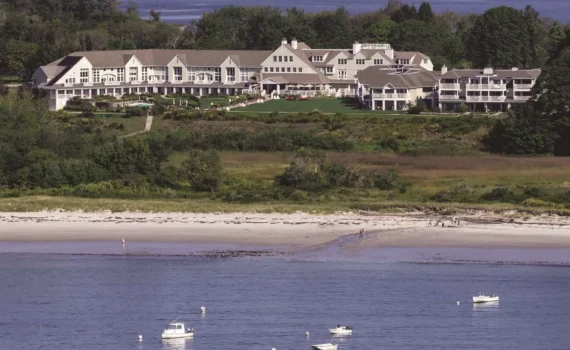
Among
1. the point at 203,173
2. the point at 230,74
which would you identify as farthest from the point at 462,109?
the point at 203,173

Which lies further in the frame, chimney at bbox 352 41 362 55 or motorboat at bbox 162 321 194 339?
chimney at bbox 352 41 362 55

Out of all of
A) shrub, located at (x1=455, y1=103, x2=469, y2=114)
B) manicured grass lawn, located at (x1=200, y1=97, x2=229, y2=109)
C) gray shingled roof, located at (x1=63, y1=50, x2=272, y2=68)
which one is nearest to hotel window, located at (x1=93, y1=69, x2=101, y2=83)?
gray shingled roof, located at (x1=63, y1=50, x2=272, y2=68)

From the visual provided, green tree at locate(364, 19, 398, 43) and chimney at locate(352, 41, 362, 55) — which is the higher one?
green tree at locate(364, 19, 398, 43)

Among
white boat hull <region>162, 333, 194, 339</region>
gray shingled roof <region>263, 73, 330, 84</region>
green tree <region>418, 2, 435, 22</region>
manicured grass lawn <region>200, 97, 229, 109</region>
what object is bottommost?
white boat hull <region>162, 333, 194, 339</region>

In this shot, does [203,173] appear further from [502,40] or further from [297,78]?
[502,40]

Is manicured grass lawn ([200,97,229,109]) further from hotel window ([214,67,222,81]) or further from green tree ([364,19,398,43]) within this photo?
green tree ([364,19,398,43])

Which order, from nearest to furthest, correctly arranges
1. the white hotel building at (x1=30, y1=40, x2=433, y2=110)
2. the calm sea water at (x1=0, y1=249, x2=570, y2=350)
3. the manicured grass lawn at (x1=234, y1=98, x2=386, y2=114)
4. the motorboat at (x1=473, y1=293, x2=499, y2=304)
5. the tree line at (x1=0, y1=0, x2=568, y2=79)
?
the calm sea water at (x1=0, y1=249, x2=570, y2=350), the motorboat at (x1=473, y1=293, x2=499, y2=304), the manicured grass lawn at (x1=234, y1=98, x2=386, y2=114), the white hotel building at (x1=30, y1=40, x2=433, y2=110), the tree line at (x1=0, y1=0, x2=568, y2=79)

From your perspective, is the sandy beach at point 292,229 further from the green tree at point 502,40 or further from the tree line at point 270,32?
the green tree at point 502,40
